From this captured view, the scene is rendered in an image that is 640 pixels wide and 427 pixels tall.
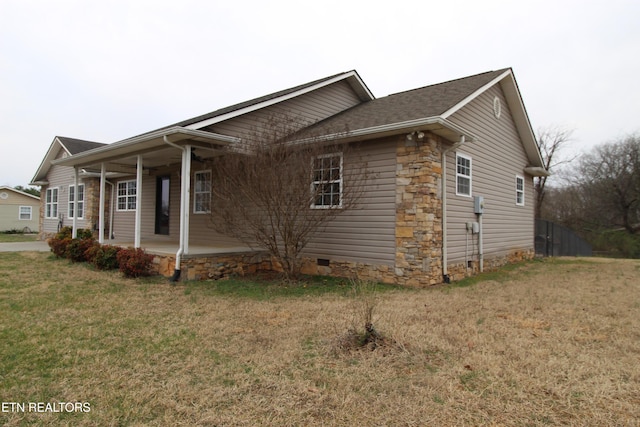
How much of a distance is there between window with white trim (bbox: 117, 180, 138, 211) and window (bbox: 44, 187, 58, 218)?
228 inches

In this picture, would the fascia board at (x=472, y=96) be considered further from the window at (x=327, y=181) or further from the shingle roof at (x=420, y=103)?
the window at (x=327, y=181)

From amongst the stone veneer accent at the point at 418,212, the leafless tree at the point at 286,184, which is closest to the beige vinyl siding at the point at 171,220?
the leafless tree at the point at 286,184

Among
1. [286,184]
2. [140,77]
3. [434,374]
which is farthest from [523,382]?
[140,77]

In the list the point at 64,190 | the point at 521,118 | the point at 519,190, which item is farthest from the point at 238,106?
the point at 64,190

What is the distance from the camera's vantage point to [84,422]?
247 cm

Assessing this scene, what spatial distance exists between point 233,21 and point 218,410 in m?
12.6

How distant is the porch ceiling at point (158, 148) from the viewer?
26.0ft

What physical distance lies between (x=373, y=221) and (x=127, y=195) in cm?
1096

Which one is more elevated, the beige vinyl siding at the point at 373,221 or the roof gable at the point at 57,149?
the roof gable at the point at 57,149

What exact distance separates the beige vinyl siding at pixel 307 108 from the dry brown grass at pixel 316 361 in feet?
14.5

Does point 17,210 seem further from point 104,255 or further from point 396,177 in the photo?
point 396,177

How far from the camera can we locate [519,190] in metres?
12.8

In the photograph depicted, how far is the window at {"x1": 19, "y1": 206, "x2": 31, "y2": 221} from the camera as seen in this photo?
2894cm

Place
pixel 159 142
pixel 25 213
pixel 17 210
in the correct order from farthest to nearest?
pixel 25 213
pixel 17 210
pixel 159 142
